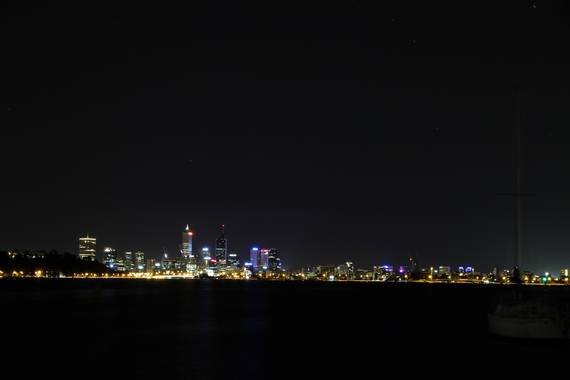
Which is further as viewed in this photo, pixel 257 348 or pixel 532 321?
pixel 257 348

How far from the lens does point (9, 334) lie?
59.3m

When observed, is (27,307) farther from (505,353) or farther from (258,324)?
(505,353)

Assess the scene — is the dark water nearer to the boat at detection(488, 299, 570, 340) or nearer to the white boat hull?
the white boat hull

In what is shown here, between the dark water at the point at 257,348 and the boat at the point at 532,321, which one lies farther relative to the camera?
the boat at the point at 532,321

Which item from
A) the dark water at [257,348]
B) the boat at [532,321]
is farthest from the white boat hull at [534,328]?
the dark water at [257,348]

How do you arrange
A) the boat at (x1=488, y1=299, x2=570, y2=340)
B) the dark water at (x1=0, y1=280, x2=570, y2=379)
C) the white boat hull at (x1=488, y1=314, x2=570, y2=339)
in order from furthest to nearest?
the boat at (x1=488, y1=299, x2=570, y2=340), the white boat hull at (x1=488, y1=314, x2=570, y2=339), the dark water at (x1=0, y1=280, x2=570, y2=379)

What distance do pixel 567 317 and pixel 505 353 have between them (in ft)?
15.5

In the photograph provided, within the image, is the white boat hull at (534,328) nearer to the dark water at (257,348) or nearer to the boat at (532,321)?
the boat at (532,321)

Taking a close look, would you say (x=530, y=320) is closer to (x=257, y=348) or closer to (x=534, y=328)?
(x=534, y=328)

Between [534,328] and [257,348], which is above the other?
[534,328]

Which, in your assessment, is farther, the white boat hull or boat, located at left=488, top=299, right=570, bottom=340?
boat, located at left=488, top=299, right=570, bottom=340

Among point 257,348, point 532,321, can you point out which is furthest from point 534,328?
point 257,348

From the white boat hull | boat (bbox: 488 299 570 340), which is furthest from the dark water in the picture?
boat (bbox: 488 299 570 340)

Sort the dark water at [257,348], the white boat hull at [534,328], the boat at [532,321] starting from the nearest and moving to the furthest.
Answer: the dark water at [257,348] < the white boat hull at [534,328] < the boat at [532,321]
